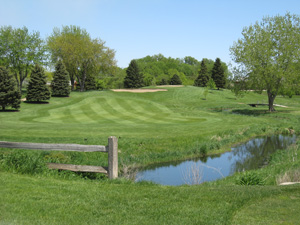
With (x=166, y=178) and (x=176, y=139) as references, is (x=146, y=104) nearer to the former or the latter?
(x=176, y=139)

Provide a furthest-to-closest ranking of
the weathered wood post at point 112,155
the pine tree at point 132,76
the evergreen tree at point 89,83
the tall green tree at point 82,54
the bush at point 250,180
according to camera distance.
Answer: the pine tree at point 132,76
the evergreen tree at point 89,83
the tall green tree at point 82,54
the bush at point 250,180
the weathered wood post at point 112,155

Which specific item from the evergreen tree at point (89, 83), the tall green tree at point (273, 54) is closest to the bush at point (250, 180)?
the tall green tree at point (273, 54)

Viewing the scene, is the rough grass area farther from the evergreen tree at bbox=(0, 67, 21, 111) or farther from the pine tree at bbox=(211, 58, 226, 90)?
the pine tree at bbox=(211, 58, 226, 90)

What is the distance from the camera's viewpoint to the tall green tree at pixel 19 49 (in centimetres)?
5316

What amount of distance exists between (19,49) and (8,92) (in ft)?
71.3

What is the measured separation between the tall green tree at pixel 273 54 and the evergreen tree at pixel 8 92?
94.4ft

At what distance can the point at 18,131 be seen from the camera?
758 inches

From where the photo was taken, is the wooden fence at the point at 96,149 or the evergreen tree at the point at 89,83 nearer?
the wooden fence at the point at 96,149

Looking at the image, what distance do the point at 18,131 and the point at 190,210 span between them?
16.5 m

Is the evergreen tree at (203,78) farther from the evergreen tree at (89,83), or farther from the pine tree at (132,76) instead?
the evergreen tree at (89,83)

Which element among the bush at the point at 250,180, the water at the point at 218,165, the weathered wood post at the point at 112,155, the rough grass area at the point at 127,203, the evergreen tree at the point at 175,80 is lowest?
the water at the point at 218,165

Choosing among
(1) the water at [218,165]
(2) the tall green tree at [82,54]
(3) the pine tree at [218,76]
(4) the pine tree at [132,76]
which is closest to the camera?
(1) the water at [218,165]

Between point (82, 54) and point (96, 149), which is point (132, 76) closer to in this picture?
point (82, 54)

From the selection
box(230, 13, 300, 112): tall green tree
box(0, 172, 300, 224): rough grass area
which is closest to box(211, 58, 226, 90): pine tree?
box(230, 13, 300, 112): tall green tree
